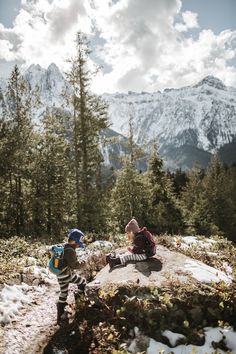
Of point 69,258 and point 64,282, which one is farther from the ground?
point 69,258

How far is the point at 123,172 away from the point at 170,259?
1654 cm

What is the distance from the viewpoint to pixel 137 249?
10.6 m

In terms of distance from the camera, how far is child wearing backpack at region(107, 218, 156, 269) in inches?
410

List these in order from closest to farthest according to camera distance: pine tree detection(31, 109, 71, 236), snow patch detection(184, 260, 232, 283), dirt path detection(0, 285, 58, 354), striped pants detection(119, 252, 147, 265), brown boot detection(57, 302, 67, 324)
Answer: dirt path detection(0, 285, 58, 354), brown boot detection(57, 302, 67, 324), snow patch detection(184, 260, 232, 283), striped pants detection(119, 252, 147, 265), pine tree detection(31, 109, 71, 236)

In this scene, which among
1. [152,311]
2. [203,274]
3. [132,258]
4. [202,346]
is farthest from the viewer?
[132,258]

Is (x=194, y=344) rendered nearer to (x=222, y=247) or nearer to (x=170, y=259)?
(x=170, y=259)

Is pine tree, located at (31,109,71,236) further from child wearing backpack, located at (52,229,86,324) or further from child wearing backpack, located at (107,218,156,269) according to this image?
child wearing backpack, located at (52,229,86,324)

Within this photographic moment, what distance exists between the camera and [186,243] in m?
15.9

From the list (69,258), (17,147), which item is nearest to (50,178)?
(17,147)

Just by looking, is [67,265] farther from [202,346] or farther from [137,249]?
[202,346]

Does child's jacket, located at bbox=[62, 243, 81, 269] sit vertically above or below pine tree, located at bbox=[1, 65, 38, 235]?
below

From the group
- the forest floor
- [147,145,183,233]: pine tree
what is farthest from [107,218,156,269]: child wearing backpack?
[147,145,183,233]: pine tree

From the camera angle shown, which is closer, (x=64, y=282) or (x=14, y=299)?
(x=64, y=282)

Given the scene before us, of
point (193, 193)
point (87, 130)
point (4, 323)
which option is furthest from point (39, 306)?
point (193, 193)
